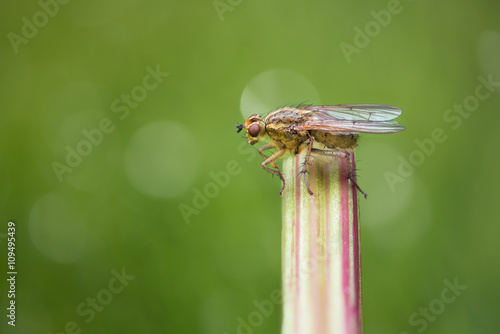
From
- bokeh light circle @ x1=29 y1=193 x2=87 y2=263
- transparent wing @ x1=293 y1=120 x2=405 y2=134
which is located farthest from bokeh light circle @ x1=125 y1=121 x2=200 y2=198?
transparent wing @ x1=293 y1=120 x2=405 y2=134

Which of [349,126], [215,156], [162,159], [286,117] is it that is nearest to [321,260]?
[349,126]

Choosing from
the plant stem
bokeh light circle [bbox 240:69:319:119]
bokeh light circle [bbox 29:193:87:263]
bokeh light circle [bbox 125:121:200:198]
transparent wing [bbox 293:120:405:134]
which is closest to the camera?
the plant stem

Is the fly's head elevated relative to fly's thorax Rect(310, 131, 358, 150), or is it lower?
elevated

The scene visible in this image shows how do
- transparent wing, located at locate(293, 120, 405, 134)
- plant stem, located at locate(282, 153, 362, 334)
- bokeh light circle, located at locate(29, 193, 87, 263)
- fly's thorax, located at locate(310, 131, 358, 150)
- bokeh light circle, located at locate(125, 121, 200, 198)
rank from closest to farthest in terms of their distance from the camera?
plant stem, located at locate(282, 153, 362, 334) < transparent wing, located at locate(293, 120, 405, 134) < fly's thorax, located at locate(310, 131, 358, 150) < bokeh light circle, located at locate(29, 193, 87, 263) < bokeh light circle, located at locate(125, 121, 200, 198)

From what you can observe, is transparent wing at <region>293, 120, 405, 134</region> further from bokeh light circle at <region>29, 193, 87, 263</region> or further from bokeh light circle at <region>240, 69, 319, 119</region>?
bokeh light circle at <region>29, 193, 87, 263</region>

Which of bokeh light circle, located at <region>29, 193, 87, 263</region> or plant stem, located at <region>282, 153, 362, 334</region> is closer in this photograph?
plant stem, located at <region>282, 153, 362, 334</region>

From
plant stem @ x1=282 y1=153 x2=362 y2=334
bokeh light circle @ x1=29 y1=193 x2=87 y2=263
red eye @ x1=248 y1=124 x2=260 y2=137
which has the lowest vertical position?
plant stem @ x1=282 y1=153 x2=362 y2=334
